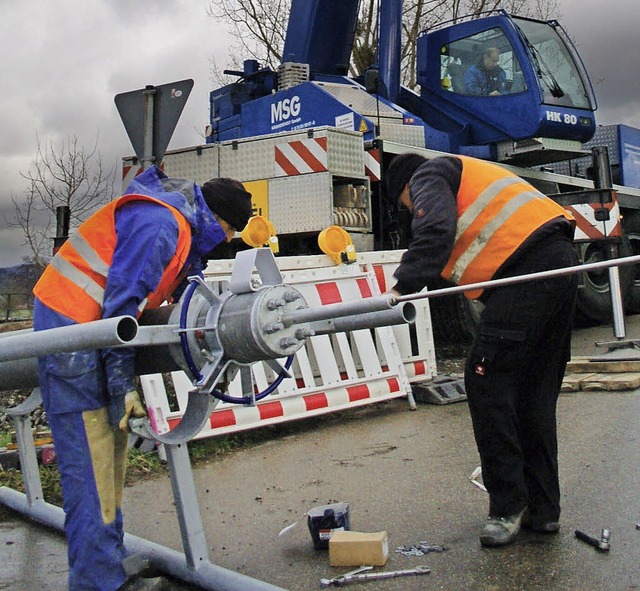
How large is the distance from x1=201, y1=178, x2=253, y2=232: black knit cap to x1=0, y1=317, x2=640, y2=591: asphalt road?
1442mm

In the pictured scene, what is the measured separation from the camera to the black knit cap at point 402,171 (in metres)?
3.82

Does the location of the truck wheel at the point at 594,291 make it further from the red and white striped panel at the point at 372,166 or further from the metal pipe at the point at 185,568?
the metal pipe at the point at 185,568

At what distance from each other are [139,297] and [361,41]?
65.7ft

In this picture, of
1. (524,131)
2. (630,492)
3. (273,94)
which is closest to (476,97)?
(524,131)

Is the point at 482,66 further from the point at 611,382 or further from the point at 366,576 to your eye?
the point at 366,576

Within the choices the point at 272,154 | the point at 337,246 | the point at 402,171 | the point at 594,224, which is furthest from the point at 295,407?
the point at 594,224

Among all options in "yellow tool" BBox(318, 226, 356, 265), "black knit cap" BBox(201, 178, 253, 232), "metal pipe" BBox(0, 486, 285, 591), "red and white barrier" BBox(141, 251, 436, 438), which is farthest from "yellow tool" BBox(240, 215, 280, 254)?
"black knit cap" BBox(201, 178, 253, 232)

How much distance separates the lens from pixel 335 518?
11.8 ft

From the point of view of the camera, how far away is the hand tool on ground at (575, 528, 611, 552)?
11.2 ft

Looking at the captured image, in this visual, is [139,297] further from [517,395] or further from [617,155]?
[617,155]

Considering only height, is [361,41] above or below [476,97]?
above

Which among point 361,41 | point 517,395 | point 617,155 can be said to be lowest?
point 517,395

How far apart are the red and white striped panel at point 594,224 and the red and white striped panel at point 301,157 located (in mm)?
3190

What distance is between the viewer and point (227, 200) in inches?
126
